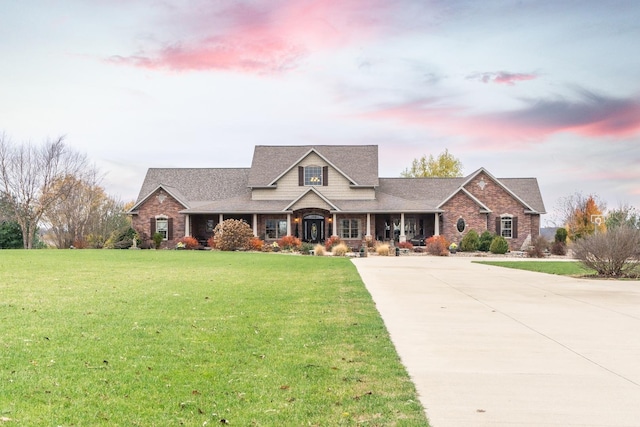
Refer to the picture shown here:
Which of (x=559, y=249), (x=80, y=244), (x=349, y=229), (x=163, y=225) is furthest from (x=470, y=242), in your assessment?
(x=80, y=244)

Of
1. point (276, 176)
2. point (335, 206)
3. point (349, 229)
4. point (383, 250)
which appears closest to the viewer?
point (383, 250)

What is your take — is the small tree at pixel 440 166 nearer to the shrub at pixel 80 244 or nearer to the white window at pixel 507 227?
the white window at pixel 507 227

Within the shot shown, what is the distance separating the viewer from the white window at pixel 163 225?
145 feet

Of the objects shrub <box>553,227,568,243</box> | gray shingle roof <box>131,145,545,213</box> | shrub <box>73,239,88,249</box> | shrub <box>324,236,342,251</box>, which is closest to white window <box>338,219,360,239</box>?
gray shingle roof <box>131,145,545,213</box>

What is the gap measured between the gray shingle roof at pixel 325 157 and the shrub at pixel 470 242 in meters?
8.59

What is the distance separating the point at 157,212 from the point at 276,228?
9690 millimetres

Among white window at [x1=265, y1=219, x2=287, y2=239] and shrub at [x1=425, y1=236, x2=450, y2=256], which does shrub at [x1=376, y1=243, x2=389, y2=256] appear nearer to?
shrub at [x1=425, y1=236, x2=450, y2=256]

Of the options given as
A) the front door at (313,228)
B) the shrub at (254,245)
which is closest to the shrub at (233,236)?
the shrub at (254,245)

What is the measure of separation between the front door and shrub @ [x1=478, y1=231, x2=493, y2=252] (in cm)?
1194

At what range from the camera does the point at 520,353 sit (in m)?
7.53

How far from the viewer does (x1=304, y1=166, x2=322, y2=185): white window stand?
4478 centimetres

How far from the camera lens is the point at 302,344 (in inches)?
312

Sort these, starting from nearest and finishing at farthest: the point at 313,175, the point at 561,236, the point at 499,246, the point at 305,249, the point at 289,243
Result: the point at 305,249
the point at 499,246
the point at 289,243
the point at 561,236
the point at 313,175

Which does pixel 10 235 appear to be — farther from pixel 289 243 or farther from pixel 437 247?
pixel 437 247
